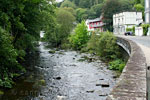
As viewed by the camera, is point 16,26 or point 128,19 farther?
point 128,19

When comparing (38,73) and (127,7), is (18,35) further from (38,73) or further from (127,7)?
(127,7)

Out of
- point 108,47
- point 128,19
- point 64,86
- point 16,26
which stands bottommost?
point 64,86

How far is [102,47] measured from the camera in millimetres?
25969

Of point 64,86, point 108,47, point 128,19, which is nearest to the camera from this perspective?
point 64,86

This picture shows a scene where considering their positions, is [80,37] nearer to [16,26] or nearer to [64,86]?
[16,26]

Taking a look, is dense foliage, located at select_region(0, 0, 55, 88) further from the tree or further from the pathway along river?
the tree

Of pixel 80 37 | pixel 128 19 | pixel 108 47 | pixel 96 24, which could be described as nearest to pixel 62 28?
pixel 80 37

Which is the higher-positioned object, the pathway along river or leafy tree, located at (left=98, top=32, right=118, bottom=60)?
leafy tree, located at (left=98, top=32, right=118, bottom=60)

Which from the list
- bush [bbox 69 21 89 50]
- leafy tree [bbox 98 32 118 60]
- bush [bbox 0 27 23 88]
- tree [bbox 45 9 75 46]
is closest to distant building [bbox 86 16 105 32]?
tree [bbox 45 9 75 46]

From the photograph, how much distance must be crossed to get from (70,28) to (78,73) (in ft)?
106

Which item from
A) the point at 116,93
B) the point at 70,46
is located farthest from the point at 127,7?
the point at 116,93

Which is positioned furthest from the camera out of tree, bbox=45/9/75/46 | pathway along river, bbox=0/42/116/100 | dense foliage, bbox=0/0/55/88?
tree, bbox=45/9/75/46

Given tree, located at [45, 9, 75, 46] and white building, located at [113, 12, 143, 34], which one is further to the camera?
white building, located at [113, 12, 143, 34]

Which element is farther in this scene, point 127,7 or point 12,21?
point 127,7
